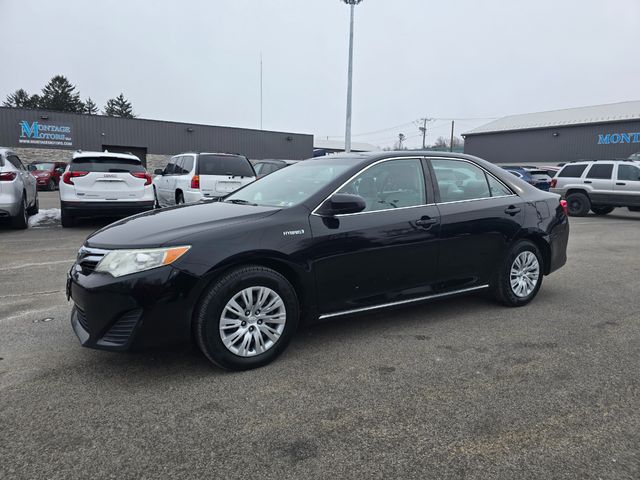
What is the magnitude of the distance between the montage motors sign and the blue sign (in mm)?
38827

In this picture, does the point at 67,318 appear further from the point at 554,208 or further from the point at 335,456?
the point at 554,208

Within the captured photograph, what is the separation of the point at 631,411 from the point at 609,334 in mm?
1412

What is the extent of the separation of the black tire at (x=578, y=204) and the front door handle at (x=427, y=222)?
1266 cm

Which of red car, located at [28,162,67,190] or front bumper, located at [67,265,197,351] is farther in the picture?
red car, located at [28,162,67,190]

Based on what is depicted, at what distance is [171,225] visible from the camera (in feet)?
11.1

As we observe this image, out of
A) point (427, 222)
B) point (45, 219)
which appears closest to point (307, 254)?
point (427, 222)

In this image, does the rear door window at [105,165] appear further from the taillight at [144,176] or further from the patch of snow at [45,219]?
the patch of snow at [45,219]

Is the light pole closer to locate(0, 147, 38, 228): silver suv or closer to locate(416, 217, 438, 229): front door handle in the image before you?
locate(0, 147, 38, 228): silver suv

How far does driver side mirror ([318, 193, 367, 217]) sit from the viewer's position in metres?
3.51

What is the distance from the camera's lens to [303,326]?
3604 mm

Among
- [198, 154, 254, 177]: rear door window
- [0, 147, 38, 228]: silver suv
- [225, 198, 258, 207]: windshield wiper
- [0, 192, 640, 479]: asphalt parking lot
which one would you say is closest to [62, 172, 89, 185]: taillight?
[0, 147, 38, 228]: silver suv

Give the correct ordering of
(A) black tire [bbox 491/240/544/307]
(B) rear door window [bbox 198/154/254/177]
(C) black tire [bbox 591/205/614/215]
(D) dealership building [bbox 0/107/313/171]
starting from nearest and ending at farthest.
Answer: (A) black tire [bbox 491/240/544/307], (B) rear door window [bbox 198/154/254/177], (C) black tire [bbox 591/205/614/215], (D) dealership building [bbox 0/107/313/171]

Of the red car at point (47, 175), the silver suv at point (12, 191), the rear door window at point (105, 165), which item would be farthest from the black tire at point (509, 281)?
the red car at point (47, 175)

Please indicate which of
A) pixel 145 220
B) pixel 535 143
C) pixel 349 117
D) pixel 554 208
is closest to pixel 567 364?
pixel 554 208
